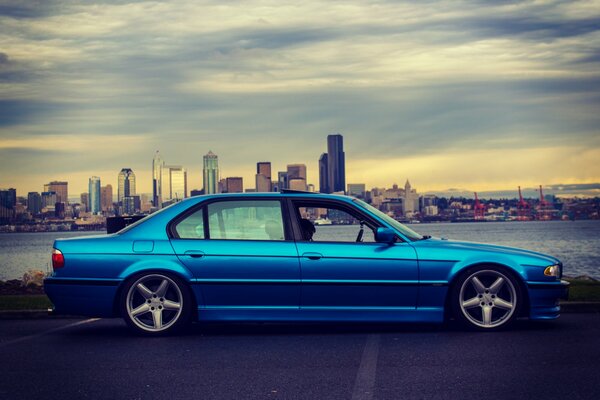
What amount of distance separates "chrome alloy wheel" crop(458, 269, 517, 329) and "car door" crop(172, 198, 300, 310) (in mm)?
1750

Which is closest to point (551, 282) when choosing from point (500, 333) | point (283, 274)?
point (500, 333)

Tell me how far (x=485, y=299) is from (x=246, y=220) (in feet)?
8.63

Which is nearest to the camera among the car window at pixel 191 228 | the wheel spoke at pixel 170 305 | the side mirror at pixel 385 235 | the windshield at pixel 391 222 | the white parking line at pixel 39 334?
the white parking line at pixel 39 334

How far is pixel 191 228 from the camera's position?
9.99 m

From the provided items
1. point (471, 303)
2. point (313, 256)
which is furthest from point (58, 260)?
point (471, 303)

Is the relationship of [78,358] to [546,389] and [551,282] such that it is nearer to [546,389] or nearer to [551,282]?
[546,389]

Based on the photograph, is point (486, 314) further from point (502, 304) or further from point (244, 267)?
point (244, 267)

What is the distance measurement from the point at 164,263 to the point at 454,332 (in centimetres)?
309

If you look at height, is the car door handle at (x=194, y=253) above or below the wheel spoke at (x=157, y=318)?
above

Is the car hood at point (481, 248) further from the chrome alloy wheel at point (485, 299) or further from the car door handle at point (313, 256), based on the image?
the car door handle at point (313, 256)

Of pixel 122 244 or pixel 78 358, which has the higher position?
pixel 122 244

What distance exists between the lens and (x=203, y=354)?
28.1 ft

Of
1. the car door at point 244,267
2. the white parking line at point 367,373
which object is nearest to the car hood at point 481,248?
the white parking line at point 367,373

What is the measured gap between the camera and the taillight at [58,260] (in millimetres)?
9953
